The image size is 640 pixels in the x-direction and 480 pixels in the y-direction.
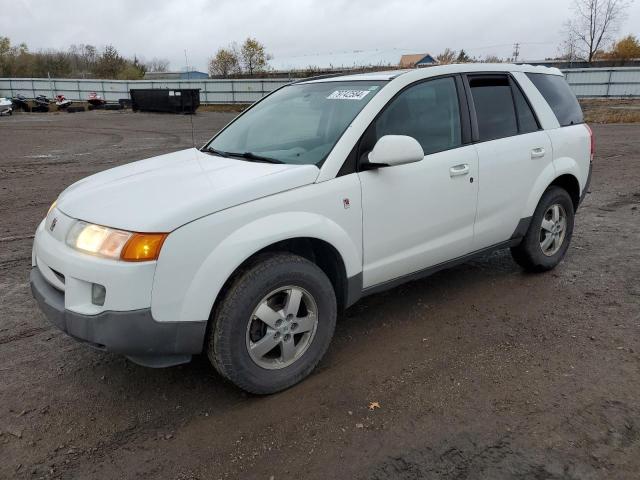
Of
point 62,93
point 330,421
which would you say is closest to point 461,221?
point 330,421

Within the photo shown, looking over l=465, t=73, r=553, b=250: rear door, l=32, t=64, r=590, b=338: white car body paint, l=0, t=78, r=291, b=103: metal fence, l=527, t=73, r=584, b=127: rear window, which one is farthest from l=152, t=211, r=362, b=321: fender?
l=0, t=78, r=291, b=103: metal fence

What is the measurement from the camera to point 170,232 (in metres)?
2.56

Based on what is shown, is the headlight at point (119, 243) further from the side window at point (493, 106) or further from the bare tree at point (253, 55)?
the bare tree at point (253, 55)

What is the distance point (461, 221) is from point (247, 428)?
2.13 metres

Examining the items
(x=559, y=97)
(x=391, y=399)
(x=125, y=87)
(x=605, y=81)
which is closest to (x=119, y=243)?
(x=391, y=399)

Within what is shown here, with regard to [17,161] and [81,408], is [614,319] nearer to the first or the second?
[81,408]

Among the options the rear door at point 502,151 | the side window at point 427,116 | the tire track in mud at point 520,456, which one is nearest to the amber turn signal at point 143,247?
the tire track in mud at point 520,456

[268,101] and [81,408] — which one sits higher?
[268,101]

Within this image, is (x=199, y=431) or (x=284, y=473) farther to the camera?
(x=199, y=431)

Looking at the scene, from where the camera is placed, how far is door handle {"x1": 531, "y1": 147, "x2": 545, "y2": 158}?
437 centimetres

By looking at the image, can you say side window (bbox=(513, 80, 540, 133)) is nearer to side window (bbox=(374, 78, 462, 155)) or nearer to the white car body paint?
the white car body paint

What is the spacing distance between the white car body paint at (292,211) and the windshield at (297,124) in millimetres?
123

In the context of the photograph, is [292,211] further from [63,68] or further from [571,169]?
[63,68]

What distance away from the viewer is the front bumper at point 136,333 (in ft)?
8.36
